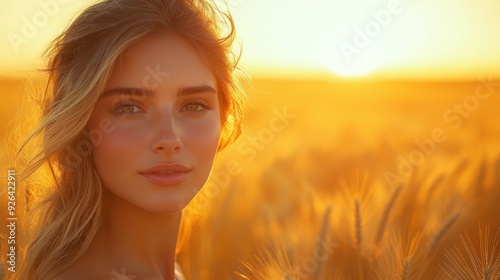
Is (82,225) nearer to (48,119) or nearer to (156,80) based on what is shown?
(48,119)

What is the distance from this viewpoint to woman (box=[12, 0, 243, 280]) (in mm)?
1717

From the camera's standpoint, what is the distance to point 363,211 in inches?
85.0

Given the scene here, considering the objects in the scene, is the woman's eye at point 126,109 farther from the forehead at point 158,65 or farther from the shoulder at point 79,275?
the shoulder at point 79,275

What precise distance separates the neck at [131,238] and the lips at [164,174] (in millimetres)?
235

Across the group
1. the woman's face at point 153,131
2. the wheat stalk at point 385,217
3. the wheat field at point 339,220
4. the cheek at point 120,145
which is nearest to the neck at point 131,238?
the woman's face at point 153,131

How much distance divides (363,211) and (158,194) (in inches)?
30.9

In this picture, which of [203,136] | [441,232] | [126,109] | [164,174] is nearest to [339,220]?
[441,232]

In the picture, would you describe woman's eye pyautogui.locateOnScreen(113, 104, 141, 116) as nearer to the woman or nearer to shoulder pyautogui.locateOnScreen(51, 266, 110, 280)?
the woman

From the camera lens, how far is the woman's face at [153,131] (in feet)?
5.58

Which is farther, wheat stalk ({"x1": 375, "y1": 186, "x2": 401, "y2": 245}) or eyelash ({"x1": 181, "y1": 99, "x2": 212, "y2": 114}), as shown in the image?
wheat stalk ({"x1": 375, "y1": 186, "x2": 401, "y2": 245})

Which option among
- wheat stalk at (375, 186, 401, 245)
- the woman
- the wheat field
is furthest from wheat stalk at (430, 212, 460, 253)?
the woman

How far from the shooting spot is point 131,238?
6.28 feet

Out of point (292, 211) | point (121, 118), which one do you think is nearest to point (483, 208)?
point (292, 211)

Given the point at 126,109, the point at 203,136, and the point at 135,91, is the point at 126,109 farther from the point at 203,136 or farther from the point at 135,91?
the point at 203,136
